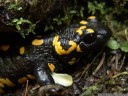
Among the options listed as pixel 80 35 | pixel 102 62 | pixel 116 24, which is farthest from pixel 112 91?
pixel 116 24

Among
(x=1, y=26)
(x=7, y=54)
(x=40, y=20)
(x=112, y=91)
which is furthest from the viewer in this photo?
(x=7, y=54)

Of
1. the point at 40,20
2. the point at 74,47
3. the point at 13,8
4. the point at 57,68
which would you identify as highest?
the point at 13,8

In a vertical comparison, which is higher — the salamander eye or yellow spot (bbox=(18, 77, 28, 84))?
the salamander eye

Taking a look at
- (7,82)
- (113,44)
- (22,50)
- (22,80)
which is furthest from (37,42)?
(113,44)

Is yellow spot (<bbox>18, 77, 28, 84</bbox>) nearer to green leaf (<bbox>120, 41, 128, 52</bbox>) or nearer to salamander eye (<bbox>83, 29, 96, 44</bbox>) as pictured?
salamander eye (<bbox>83, 29, 96, 44</bbox>)

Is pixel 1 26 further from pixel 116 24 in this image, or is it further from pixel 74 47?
pixel 116 24

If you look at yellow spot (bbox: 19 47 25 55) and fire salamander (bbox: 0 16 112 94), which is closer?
fire salamander (bbox: 0 16 112 94)

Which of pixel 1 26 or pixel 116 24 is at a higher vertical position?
pixel 1 26

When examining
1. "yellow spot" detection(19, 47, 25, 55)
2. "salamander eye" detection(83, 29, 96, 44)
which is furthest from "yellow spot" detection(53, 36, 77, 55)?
"yellow spot" detection(19, 47, 25, 55)
